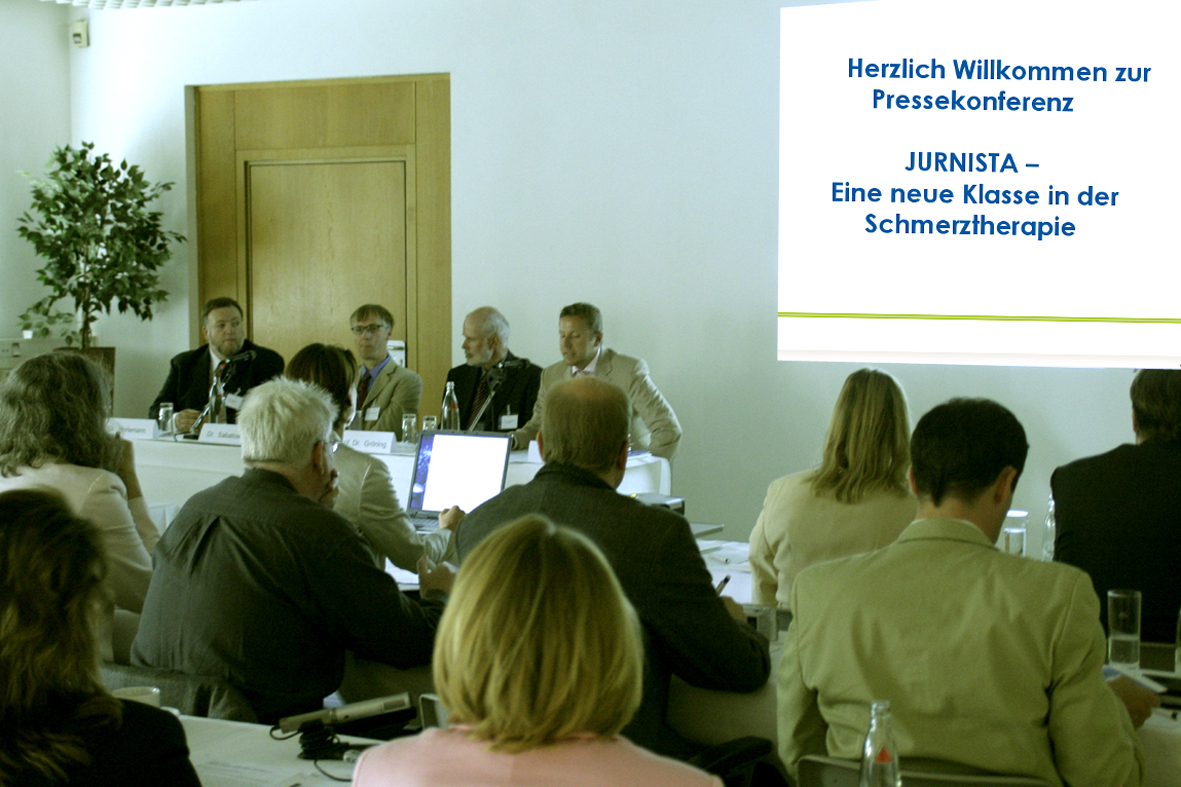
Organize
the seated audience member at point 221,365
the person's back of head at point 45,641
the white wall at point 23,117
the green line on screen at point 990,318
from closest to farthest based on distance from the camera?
the person's back of head at point 45,641 < the green line on screen at point 990,318 < the seated audience member at point 221,365 < the white wall at point 23,117

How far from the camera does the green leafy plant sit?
6730mm

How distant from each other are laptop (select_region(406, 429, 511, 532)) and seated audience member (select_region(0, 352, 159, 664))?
1102mm

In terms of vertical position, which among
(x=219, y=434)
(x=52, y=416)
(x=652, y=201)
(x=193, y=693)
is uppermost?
(x=652, y=201)

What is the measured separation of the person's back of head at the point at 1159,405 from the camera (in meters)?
2.61

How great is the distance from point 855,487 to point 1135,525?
0.59 m

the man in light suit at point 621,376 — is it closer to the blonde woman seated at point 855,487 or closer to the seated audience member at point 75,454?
the blonde woman seated at point 855,487

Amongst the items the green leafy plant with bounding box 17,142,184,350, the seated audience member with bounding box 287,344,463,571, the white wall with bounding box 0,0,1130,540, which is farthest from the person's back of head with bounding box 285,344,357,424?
the green leafy plant with bounding box 17,142,184,350

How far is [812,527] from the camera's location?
2.72 meters

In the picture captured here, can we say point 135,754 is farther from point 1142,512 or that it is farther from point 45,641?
point 1142,512

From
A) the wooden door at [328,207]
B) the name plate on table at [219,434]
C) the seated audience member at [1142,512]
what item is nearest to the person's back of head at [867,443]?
the seated audience member at [1142,512]

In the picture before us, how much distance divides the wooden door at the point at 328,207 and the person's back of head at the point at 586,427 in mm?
4455

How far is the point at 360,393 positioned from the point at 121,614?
2835 mm

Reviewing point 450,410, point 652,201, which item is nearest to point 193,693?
point 450,410

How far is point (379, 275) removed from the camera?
6781 millimetres
